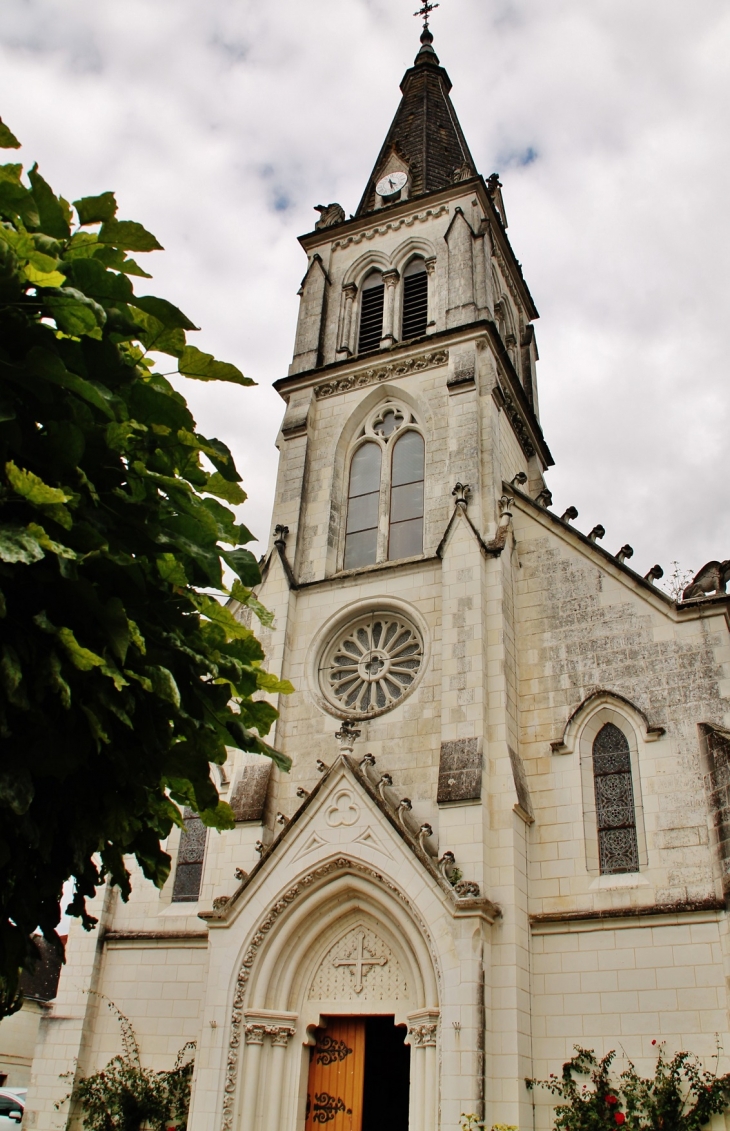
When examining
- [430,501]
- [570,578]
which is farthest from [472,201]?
[570,578]

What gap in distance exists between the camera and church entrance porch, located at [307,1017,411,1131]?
12.9m

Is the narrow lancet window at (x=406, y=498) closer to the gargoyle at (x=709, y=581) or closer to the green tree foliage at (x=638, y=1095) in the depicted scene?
the gargoyle at (x=709, y=581)

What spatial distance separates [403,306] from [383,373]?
99.8 inches

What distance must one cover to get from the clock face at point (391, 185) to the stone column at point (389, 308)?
3572 mm

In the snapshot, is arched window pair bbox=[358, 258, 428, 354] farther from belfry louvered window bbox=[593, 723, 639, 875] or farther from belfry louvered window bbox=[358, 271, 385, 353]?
belfry louvered window bbox=[593, 723, 639, 875]

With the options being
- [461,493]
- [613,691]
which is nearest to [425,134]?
[461,493]

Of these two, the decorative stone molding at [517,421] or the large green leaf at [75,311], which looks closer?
the large green leaf at [75,311]

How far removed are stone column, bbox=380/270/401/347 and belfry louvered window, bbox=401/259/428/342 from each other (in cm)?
29

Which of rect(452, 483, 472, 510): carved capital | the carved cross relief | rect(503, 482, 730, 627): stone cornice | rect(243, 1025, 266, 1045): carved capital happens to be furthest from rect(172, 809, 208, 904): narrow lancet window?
rect(503, 482, 730, 627): stone cornice

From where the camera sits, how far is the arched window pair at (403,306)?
831 inches

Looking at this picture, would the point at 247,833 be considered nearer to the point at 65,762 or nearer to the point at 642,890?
the point at 642,890

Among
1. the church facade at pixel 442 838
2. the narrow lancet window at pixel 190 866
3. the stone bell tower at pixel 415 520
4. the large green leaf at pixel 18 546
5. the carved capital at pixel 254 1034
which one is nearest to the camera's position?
the large green leaf at pixel 18 546

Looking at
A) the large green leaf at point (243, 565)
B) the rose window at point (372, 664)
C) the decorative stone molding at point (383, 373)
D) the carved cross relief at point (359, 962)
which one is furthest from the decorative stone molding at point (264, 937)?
the decorative stone molding at point (383, 373)

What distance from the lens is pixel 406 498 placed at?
18344 mm
